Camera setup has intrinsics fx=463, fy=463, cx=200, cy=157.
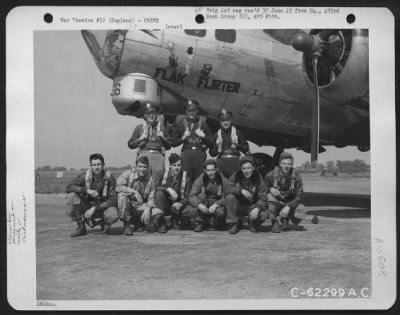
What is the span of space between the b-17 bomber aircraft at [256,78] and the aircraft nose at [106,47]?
0.01 m

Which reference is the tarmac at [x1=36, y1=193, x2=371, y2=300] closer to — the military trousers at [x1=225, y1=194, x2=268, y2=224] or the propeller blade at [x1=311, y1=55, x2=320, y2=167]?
the military trousers at [x1=225, y1=194, x2=268, y2=224]

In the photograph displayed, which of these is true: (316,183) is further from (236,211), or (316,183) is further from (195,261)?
(195,261)

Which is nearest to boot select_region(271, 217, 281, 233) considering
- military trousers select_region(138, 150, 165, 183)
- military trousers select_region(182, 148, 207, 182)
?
military trousers select_region(182, 148, 207, 182)

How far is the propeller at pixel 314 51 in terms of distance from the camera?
14.1ft

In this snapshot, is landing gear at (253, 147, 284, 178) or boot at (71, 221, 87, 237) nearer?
boot at (71, 221, 87, 237)

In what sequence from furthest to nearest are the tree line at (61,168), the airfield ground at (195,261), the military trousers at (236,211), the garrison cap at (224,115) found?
the garrison cap at (224,115) < the military trousers at (236,211) < the tree line at (61,168) < the airfield ground at (195,261)

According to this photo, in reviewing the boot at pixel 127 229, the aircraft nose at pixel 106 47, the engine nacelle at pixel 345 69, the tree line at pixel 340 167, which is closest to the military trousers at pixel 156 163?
the boot at pixel 127 229

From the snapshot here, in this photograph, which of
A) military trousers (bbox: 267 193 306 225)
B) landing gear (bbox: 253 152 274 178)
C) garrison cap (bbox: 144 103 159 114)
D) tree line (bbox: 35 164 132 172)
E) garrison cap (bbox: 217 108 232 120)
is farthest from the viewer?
garrison cap (bbox: 217 108 232 120)

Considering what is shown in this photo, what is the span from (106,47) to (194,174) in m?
1.52

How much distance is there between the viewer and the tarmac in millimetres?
3936

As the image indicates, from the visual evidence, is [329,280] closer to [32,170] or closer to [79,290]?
[79,290]

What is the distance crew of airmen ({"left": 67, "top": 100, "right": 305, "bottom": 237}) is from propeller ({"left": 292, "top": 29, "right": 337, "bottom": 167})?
38 cm

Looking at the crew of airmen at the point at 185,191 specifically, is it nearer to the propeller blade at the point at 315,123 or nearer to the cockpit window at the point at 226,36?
the propeller blade at the point at 315,123

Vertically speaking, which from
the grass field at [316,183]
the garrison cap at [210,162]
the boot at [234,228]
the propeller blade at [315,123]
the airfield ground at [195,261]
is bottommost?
the airfield ground at [195,261]
